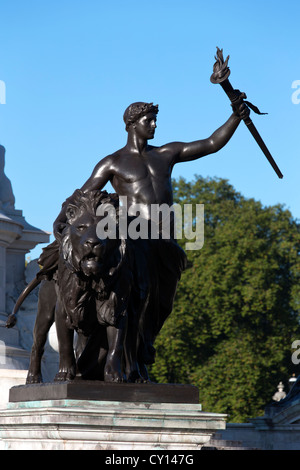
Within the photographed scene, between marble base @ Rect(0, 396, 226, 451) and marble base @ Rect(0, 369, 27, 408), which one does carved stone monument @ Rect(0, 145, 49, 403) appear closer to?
marble base @ Rect(0, 369, 27, 408)

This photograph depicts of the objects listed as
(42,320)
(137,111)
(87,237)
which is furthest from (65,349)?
(137,111)

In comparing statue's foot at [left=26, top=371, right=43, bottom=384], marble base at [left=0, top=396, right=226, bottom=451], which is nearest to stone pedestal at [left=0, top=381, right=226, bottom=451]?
marble base at [left=0, top=396, right=226, bottom=451]

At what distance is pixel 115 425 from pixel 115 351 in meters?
0.66

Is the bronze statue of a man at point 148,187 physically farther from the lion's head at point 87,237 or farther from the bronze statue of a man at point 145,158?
the lion's head at point 87,237

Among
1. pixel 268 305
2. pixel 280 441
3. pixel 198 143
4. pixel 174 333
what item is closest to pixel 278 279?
pixel 268 305

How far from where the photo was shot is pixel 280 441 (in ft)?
66.5

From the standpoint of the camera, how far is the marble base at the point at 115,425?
6.98m

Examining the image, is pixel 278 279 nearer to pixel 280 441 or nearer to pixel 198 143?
pixel 280 441

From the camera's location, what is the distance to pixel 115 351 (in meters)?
7.50

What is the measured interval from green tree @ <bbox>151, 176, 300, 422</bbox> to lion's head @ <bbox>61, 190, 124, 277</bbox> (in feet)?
95.0

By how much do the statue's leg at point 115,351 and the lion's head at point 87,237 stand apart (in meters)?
0.50

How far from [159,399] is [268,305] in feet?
103

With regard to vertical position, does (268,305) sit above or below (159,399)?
above

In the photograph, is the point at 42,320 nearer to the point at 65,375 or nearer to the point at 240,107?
the point at 65,375
